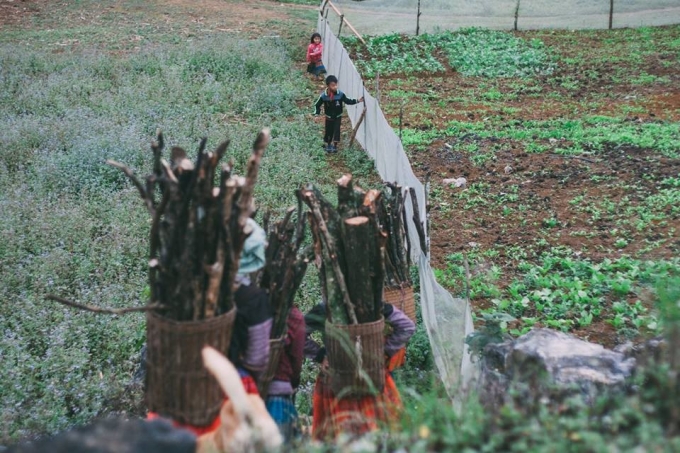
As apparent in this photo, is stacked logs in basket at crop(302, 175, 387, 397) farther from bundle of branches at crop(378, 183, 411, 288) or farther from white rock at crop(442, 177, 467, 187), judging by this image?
white rock at crop(442, 177, 467, 187)

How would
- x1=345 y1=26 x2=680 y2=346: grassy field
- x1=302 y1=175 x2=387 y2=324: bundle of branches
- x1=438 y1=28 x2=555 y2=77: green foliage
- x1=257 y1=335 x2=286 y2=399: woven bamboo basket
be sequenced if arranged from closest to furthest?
x1=257 y1=335 x2=286 y2=399: woven bamboo basket, x1=302 y1=175 x2=387 y2=324: bundle of branches, x1=345 y1=26 x2=680 y2=346: grassy field, x1=438 y1=28 x2=555 y2=77: green foliage

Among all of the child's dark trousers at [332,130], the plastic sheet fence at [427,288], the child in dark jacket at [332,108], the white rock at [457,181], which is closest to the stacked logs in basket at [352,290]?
the plastic sheet fence at [427,288]

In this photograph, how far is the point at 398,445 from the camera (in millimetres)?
2553

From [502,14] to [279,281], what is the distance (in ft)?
65.2

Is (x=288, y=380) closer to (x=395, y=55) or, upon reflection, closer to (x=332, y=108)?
(x=332, y=108)

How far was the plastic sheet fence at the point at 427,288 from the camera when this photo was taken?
4645mm

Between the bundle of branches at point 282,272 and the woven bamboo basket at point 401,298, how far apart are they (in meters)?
0.73

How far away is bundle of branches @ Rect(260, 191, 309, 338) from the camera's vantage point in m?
3.81

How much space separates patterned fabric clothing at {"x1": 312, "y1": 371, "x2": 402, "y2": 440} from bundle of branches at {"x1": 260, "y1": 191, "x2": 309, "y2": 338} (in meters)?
0.49

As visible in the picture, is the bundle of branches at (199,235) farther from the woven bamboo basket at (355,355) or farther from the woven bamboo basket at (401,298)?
the woven bamboo basket at (401,298)

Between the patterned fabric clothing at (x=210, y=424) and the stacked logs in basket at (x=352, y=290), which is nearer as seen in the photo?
the patterned fabric clothing at (x=210, y=424)

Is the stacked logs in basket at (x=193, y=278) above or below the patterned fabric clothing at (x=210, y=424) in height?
above

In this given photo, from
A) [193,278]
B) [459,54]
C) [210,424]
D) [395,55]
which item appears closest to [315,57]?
[395,55]

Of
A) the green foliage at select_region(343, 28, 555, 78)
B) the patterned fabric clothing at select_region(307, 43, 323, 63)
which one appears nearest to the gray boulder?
the patterned fabric clothing at select_region(307, 43, 323, 63)
